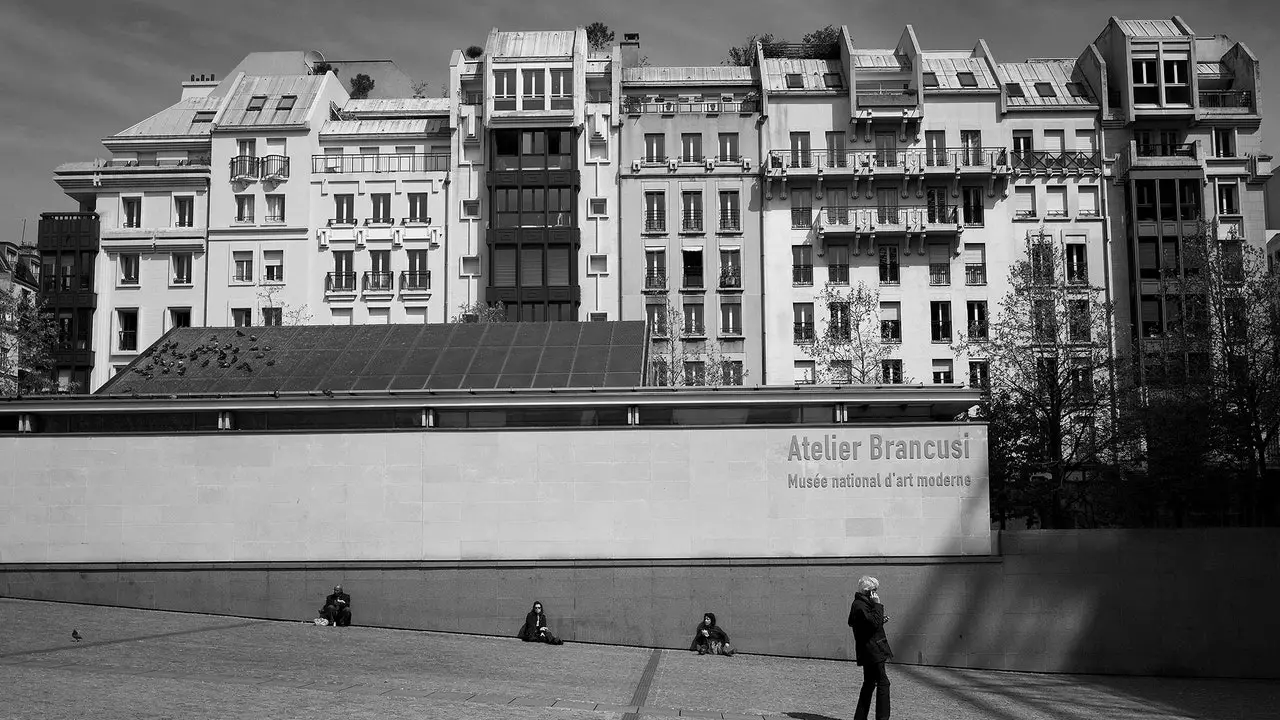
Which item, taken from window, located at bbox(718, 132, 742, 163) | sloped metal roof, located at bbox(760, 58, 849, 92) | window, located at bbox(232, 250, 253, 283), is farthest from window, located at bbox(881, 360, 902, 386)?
window, located at bbox(232, 250, 253, 283)

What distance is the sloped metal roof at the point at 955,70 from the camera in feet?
227

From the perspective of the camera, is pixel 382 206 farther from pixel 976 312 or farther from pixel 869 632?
pixel 869 632

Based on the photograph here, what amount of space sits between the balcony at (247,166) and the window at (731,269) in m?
27.4

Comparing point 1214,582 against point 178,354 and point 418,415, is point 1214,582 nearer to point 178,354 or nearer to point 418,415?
point 418,415

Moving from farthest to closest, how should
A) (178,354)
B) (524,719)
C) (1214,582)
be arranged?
(178,354) → (1214,582) → (524,719)

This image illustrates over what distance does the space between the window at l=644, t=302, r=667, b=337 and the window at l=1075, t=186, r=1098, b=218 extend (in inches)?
950

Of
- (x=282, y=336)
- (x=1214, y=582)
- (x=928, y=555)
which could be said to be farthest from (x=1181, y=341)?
(x=282, y=336)

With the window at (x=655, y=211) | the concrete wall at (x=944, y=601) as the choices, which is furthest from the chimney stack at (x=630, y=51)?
the concrete wall at (x=944, y=601)

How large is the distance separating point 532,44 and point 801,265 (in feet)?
69.8

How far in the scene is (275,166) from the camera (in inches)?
2746

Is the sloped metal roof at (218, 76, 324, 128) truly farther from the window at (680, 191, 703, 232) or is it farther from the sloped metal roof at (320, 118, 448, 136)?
the window at (680, 191, 703, 232)

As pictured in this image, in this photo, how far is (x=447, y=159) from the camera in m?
70.1

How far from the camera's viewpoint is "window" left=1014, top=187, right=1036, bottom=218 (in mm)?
68000

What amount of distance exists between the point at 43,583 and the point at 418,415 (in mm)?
10773
